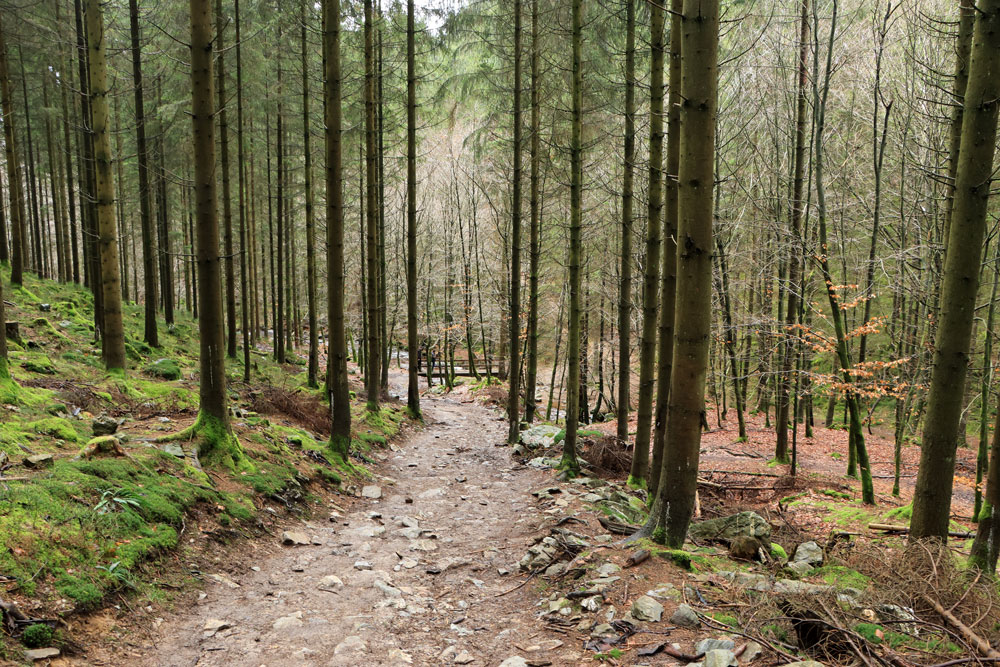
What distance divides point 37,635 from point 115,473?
Answer: 212 centimetres

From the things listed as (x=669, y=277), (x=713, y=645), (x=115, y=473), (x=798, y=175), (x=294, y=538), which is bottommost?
(x=294, y=538)

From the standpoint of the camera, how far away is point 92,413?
6.88 metres

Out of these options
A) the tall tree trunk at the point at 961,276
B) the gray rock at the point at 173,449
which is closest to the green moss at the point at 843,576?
the tall tree trunk at the point at 961,276

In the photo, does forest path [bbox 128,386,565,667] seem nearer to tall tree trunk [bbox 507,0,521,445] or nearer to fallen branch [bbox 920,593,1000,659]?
fallen branch [bbox 920,593,1000,659]

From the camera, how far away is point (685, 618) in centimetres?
366

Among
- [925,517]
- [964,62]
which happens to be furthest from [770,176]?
[925,517]

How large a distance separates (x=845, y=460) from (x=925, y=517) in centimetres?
1258

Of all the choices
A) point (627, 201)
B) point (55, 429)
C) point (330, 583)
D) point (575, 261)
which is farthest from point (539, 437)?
point (55, 429)

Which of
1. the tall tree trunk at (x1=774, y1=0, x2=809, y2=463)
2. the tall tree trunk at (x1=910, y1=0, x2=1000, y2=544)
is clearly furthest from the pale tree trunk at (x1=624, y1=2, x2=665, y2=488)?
the tall tree trunk at (x1=774, y1=0, x2=809, y2=463)

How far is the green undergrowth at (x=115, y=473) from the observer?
3.65m

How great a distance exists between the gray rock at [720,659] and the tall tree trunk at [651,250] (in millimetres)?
4865

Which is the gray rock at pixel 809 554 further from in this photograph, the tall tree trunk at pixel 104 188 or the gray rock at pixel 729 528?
the tall tree trunk at pixel 104 188

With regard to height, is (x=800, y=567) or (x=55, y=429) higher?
(x=55, y=429)

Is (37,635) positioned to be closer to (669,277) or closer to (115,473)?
(115,473)
